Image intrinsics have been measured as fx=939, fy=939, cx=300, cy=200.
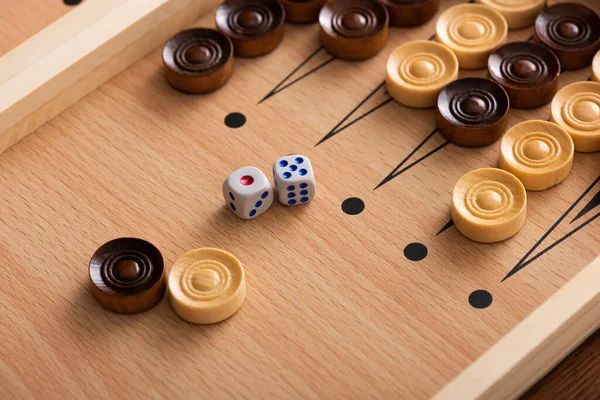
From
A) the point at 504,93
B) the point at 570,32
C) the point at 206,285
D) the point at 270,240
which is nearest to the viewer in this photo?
the point at 206,285

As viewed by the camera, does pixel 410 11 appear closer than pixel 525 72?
No

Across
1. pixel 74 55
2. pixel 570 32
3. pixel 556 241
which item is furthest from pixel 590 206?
pixel 74 55

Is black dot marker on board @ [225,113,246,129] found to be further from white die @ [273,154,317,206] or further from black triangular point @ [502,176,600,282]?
black triangular point @ [502,176,600,282]

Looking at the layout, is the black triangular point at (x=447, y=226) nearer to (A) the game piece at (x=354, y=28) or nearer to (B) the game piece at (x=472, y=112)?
(B) the game piece at (x=472, y=112)

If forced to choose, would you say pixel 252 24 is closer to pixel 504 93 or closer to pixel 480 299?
pixel 504 93

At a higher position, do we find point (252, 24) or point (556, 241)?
point (252, 24)

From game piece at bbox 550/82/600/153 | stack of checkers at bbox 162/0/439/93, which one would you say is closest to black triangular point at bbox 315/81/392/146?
stack of checkers at bbox 162/0/439/93

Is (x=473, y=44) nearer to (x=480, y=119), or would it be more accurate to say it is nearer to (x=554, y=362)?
(x=480, y=119)

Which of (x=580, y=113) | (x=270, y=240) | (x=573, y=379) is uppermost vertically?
(x=580, y=113)
